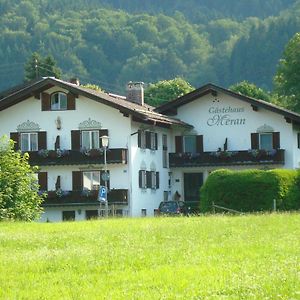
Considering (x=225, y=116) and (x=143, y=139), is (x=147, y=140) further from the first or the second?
(x=225, y=116)

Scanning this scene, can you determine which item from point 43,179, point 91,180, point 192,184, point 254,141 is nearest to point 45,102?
point 43,179

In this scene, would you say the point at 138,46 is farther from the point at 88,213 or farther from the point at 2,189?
the point at 2,189

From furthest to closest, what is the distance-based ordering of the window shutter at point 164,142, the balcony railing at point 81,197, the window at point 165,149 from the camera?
the window shutter at point 164,142, the window at point 165,149, the balcony railing at point 81,197

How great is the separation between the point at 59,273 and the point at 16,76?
151151 millimetres

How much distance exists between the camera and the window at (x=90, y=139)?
64.4m

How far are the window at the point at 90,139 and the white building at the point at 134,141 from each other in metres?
0.06

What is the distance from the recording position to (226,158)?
68.9m

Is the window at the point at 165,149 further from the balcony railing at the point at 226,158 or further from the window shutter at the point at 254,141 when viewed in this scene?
the window shutter at the point at 254,141

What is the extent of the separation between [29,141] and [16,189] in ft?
73.3

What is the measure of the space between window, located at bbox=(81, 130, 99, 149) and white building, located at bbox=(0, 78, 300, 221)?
0.21 feet

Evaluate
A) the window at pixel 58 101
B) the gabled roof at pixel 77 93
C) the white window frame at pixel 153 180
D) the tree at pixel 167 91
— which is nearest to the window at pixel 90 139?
the window at pixel 58 101

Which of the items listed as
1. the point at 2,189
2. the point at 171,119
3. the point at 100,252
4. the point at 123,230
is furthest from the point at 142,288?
the point at 171,119

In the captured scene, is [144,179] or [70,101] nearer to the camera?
[70,101]

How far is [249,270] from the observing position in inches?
734
